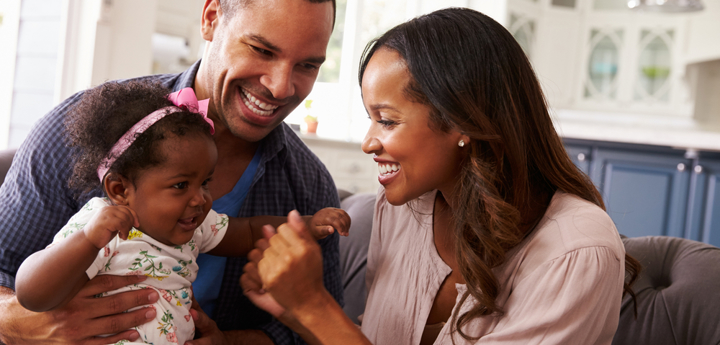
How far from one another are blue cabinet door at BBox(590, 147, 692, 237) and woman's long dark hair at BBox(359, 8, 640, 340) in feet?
10.8

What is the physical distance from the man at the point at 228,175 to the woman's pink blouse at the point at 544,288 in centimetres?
35

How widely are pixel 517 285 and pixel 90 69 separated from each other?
2.86m

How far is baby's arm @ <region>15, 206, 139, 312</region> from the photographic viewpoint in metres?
1.04

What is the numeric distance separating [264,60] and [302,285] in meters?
0.62

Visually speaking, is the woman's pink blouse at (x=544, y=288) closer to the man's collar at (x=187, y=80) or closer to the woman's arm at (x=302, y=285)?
the woman's arm at (x=302, y=285)

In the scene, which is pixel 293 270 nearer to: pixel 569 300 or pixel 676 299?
pixel 569 300

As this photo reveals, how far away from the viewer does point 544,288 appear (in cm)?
110

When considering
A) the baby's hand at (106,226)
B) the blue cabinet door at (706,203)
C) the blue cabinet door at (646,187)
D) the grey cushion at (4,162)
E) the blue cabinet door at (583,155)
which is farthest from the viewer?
the blue cabinet door at (583,155)

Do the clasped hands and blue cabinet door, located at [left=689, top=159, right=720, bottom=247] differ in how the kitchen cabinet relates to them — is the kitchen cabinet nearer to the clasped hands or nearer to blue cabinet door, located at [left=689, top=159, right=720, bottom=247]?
blue cabinet door, located at [left=689, top=159, right=720, bottom=247]

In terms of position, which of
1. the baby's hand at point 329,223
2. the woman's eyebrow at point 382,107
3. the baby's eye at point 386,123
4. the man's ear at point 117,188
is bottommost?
the baby's hand at point 329,223

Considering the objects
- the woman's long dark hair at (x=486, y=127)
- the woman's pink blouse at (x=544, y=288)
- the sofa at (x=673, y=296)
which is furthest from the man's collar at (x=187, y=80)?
the sofa at (x=673, y=296)

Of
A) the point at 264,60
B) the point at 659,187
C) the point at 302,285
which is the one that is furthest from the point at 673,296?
the point at 659,187

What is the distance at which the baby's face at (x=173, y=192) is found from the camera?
120cm

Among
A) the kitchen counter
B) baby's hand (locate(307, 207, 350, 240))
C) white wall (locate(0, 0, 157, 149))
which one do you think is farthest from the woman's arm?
white wall (locate(0, 0, 157, 149))
